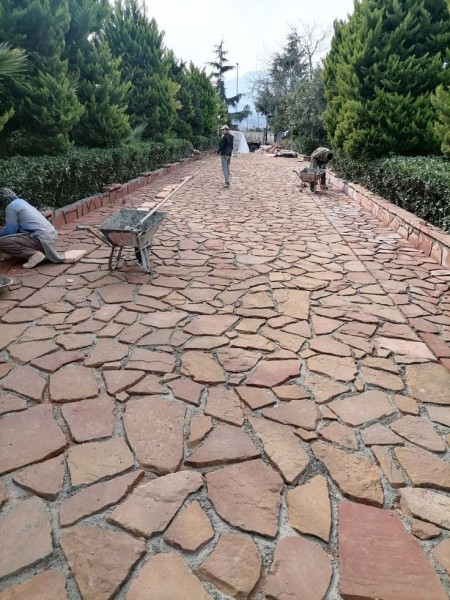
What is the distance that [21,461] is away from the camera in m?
2.40

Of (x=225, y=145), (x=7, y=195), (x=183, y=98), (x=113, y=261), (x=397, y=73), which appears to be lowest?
(x=113, y=261)

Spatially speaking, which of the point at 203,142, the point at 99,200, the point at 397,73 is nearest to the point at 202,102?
the point at 203,142

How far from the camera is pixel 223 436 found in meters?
2.65

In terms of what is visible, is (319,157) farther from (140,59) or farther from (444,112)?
(140,59)

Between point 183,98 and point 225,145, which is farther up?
point 183,98

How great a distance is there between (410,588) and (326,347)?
2.13 m

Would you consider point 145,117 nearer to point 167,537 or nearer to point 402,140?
point 402,140

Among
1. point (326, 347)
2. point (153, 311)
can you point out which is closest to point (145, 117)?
point (153, 311)

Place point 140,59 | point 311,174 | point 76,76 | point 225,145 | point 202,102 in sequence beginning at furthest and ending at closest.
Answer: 1. point 202,102
2. point 140,59
3. point 225,145
4. point 311,174
5. point 76,76

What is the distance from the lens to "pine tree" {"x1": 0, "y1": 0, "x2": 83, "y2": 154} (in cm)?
787

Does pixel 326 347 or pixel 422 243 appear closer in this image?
pixel 326 347

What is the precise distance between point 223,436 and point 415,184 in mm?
7172

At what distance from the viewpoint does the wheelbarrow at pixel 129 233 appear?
5.11 metres

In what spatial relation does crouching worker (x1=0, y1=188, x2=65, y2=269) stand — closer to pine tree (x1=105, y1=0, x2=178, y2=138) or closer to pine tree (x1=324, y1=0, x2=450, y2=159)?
pine tree (x1=324, y1=0, x2=450, y2=159)
